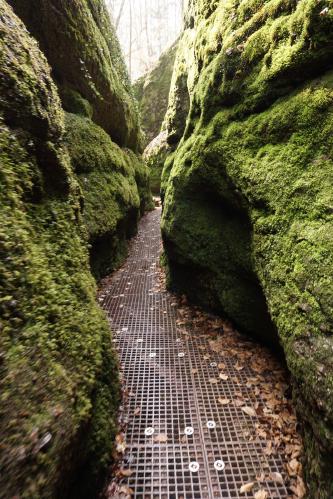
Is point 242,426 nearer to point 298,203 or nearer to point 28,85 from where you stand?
point 298,203

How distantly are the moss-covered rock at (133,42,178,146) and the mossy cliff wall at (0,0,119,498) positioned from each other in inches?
974

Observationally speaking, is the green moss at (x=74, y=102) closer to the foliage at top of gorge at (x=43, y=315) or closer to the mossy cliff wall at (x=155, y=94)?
the foliage at top of gorge at (x=43, y=315)

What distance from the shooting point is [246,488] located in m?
3.09

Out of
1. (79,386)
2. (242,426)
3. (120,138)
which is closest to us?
(79,386)

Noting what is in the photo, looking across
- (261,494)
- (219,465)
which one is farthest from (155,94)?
(261,494)

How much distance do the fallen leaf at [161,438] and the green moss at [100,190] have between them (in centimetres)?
474

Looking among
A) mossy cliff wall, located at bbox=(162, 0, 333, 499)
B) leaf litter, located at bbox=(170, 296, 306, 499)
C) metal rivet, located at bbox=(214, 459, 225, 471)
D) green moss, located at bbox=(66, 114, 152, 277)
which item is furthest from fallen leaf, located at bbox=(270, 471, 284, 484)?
green moss, located at bbox=(66, 114, 152, 277)

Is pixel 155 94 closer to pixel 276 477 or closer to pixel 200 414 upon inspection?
pixel 200 414

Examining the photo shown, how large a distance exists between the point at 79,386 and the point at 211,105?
590 cm

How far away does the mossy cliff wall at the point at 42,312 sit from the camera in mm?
2148

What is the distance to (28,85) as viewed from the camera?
12.4 feet

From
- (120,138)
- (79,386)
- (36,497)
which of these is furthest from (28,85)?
(120,138)

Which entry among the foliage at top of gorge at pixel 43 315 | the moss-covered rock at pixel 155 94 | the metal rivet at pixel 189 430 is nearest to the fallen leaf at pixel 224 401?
the metal rivet at pixel 189 430

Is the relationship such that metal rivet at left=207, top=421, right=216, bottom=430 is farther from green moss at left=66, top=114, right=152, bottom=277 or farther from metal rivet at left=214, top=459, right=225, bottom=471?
green moss at left=66, top=114, right=152, bottom=277
